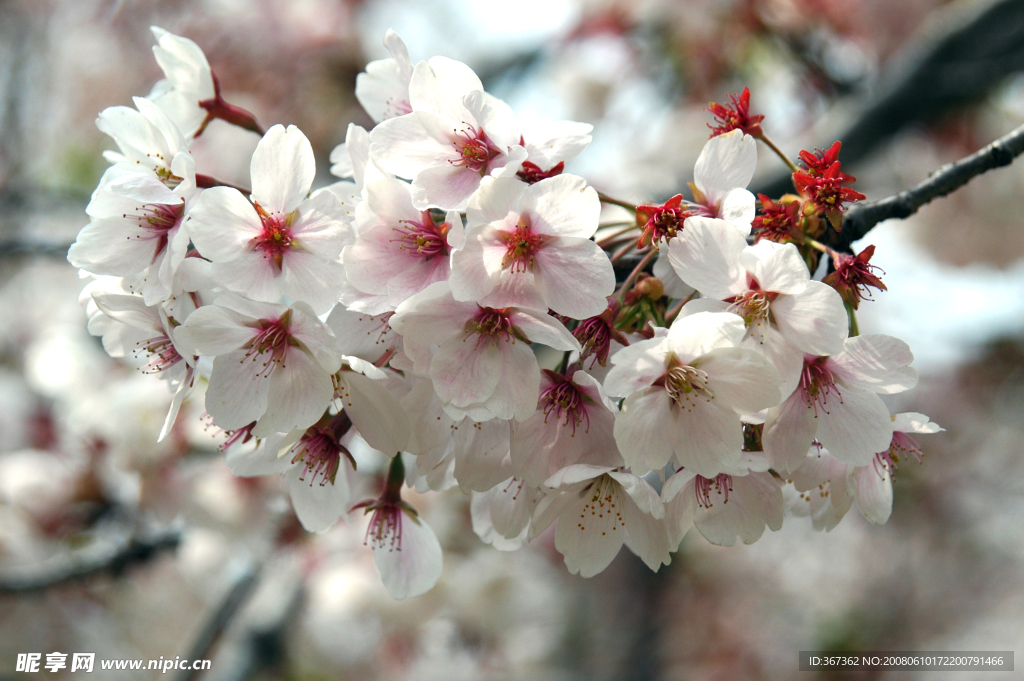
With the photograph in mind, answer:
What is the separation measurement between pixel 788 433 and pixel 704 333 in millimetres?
201

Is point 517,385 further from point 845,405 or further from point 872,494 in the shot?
point 872,494

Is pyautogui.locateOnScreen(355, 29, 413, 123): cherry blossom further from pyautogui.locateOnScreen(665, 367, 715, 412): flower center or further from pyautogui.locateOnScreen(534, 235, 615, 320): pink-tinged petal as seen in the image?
pyautogui.locateOnScreen(665, 367, 715, 412): flower center

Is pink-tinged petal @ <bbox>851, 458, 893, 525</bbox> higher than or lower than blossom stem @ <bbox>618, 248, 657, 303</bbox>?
lower

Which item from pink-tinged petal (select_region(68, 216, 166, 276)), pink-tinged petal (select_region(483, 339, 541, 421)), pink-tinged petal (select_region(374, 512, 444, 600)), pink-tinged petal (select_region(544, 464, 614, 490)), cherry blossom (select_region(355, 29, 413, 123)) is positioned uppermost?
cherry blossom (select_region(355, 29, 413, 123))

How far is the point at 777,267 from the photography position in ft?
2.78

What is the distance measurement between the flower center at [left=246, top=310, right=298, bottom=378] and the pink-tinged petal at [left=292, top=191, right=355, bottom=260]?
112mm

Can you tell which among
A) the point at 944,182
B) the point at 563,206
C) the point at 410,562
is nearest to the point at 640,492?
the point at 563,206

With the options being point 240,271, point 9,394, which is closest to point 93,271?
point 240,271

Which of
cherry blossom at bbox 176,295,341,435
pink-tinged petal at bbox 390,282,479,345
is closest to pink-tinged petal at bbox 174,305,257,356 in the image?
cherry blossom at bbox 176,295,341,435

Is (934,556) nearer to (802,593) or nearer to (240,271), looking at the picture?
(802,593)

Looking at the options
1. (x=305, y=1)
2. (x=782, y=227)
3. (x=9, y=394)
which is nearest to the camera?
(x=782, y=227)

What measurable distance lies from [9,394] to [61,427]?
836 mm

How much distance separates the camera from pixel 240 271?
2.88 feet

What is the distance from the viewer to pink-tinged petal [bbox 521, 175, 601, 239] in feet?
2.77
